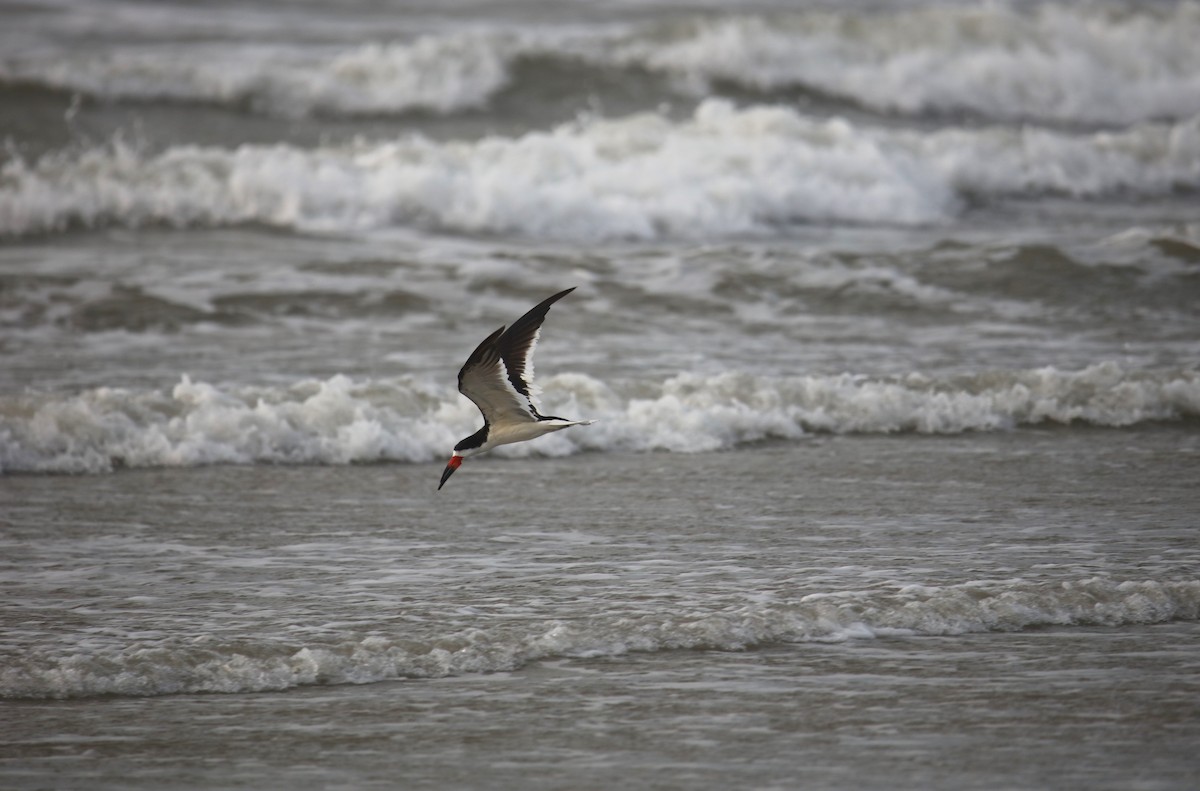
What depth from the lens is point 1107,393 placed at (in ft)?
30.1

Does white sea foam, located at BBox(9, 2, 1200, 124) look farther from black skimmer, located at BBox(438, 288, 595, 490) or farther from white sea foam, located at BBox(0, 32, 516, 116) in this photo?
black skimmer, located at BBox(438, 288, 595, 490)

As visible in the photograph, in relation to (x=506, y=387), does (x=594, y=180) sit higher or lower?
higher

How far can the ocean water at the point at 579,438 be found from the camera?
5004 mm

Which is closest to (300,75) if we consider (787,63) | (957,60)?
(787,63)

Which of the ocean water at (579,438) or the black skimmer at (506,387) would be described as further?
the black skimmer at (506,387)

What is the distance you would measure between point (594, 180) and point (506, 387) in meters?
9.07

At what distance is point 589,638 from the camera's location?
5617mm

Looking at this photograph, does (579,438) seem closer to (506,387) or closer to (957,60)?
(506,387)

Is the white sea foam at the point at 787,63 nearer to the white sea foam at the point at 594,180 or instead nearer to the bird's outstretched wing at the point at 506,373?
the white sea foam at the point at 594,180

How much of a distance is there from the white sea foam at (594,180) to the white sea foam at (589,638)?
9199 millimetres

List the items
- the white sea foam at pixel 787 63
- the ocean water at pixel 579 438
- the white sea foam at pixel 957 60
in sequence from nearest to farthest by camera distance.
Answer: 1. the ocean water at pixel 579 438
2. the white sea foam at pixel 787 63
3. the white sea foam at pixel 957 60

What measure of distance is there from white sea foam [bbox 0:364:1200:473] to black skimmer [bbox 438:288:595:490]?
142 cm

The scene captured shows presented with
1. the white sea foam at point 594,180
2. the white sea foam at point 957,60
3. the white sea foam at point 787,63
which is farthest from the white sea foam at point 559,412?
the white sea foam at point 957,60

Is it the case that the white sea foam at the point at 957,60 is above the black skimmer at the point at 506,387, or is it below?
Result: above
